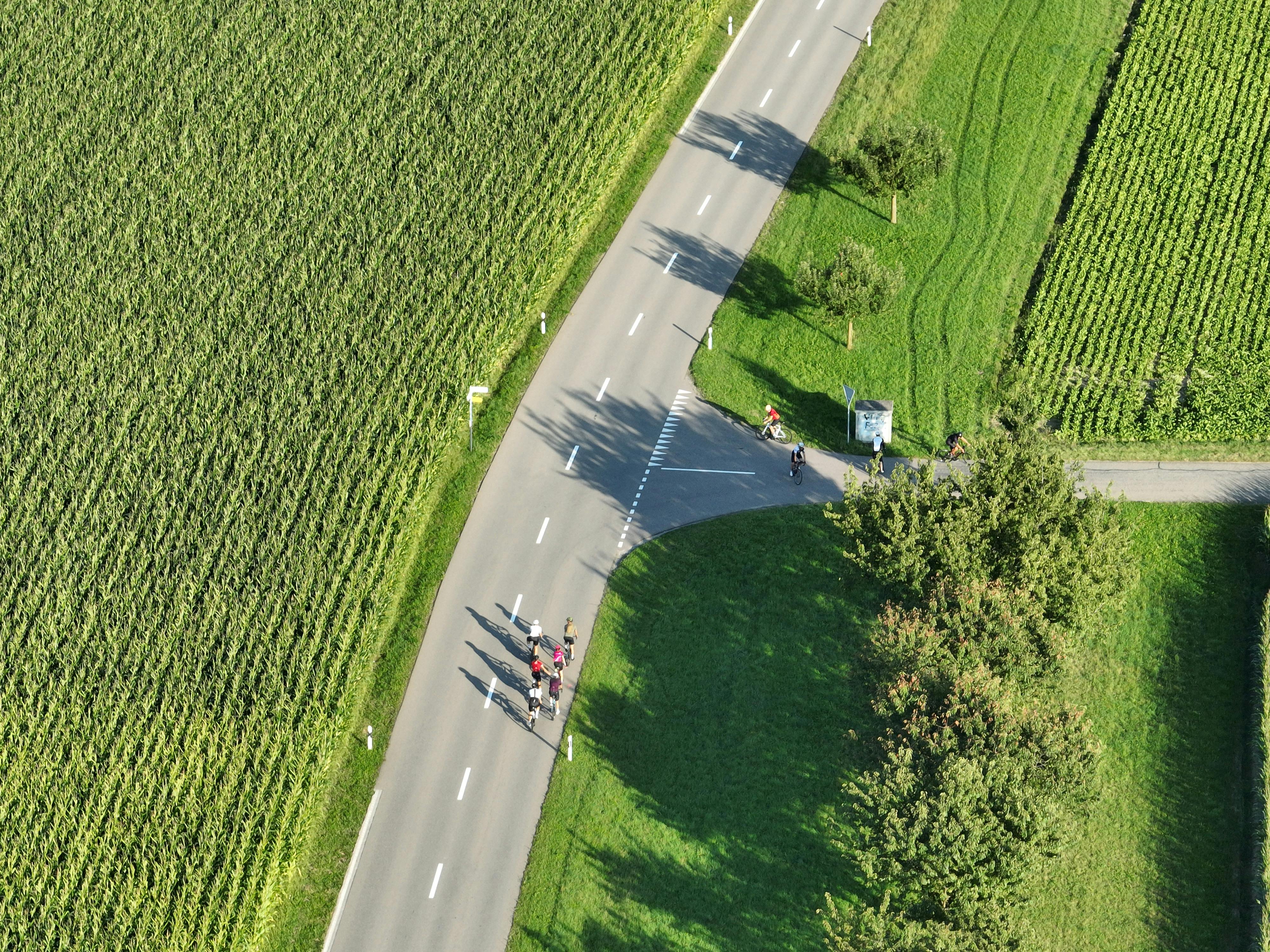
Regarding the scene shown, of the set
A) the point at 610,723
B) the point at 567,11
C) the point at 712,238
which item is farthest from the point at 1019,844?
the point at 567,11

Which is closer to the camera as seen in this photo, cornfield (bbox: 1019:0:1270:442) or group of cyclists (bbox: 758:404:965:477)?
group of cyclists (bbox: 758:404:965:477)

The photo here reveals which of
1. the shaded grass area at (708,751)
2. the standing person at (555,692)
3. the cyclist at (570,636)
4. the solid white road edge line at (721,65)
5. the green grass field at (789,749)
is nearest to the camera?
the green grass field at (789,749)

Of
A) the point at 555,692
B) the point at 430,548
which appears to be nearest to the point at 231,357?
the point at 430,548

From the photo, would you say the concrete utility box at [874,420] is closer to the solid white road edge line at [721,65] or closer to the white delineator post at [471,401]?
the white delineator post at [471,401]

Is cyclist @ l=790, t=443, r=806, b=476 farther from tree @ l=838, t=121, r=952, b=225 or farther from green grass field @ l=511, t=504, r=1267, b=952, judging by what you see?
tree @ l=838, t=121, r=952, b=225

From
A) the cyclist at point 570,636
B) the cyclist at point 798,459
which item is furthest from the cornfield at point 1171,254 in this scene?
the cyclist at point 570,636

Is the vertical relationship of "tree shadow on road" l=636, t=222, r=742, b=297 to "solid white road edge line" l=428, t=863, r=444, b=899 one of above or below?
above

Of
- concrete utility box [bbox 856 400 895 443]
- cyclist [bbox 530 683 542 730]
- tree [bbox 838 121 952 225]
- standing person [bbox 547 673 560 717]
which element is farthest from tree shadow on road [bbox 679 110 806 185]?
cyclist [bbox 530 683 542 730]
